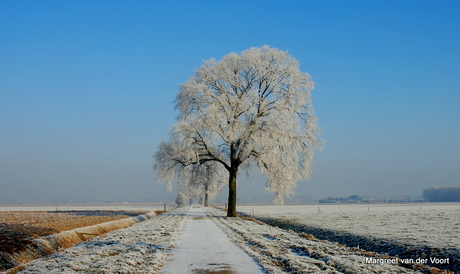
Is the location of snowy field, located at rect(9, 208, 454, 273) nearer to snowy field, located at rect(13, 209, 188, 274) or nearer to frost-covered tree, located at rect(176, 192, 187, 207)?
snowy field, located at rect(13, 209, 188, 274)

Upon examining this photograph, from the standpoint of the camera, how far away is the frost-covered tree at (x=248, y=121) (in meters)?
32.2

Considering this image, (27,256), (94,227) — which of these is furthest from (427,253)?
(94,227)

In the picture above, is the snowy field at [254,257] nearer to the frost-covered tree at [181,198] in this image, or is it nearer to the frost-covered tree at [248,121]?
the frost-covered tree at [248,121]

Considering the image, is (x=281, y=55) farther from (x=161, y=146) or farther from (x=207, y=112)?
(x=161, y=146)

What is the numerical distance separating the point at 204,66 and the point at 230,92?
3.26 metres

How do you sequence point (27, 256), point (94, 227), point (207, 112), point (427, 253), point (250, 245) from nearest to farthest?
point (27, 256) < point (427, 253) < point (250, 245) < point (94, 227) < point (207, 112)

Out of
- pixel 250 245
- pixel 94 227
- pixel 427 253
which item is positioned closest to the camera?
pixel 427 253

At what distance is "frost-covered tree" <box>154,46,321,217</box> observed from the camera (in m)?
32.2

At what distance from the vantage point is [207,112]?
1253 inches

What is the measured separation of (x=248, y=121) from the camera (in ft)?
108

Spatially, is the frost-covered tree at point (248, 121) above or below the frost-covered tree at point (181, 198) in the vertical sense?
above

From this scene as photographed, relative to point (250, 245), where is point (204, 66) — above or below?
above

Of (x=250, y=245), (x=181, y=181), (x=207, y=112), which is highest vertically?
(x=207, y=112)

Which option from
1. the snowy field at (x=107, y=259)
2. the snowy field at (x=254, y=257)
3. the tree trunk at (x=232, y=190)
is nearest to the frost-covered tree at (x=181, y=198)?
the tree trunk at (x=232, y=190)
